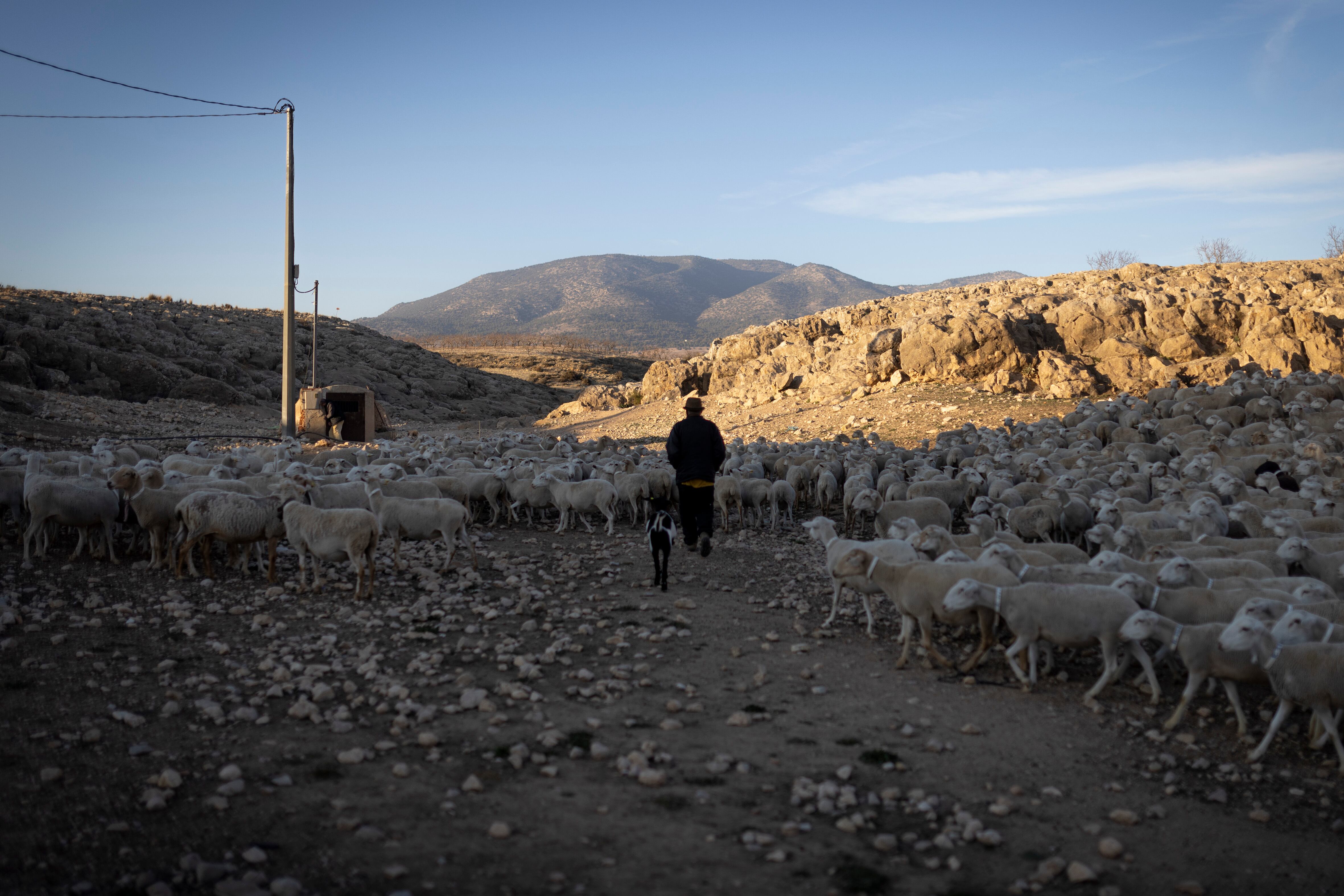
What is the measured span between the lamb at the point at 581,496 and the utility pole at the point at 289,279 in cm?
1227

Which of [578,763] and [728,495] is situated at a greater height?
[728,495]

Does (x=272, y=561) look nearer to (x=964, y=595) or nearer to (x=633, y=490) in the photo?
(x=633, y=490)

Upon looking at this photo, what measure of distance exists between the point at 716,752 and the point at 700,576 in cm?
489

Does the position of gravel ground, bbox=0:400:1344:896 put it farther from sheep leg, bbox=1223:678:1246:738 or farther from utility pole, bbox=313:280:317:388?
utility pole, bbox=313:280:317:388

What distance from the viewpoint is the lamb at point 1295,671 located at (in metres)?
5.55

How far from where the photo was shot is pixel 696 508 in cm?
1131

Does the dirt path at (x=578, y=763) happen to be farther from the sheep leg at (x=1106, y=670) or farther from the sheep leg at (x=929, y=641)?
the sheep leg at (x=929, y=641)

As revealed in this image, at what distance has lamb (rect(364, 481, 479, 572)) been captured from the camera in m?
10.3

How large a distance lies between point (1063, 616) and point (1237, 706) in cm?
126

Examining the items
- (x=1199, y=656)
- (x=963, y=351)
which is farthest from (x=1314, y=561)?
(x=963, y=351)

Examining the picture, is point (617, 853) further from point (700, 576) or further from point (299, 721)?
point (700, 576)

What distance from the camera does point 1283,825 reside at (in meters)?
4.96

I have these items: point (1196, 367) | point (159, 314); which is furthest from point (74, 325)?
point (1196, 367)

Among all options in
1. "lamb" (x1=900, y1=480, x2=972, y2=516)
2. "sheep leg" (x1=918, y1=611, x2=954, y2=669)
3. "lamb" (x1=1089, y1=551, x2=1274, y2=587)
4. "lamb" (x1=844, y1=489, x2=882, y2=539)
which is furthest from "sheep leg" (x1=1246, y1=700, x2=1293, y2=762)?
"lamb" (x1=900, y1=480, x2=972, y2=516)
